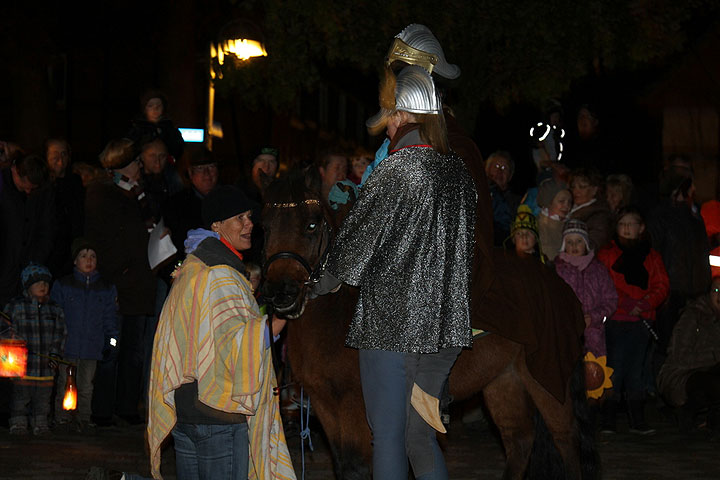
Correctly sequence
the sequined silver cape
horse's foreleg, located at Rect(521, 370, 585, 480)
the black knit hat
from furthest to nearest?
1. horse's foreleg, located at Rect(521, 370, 585, 480)
2. the black knit hat
3. the sequined silver cape

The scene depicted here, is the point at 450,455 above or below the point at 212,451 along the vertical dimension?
below

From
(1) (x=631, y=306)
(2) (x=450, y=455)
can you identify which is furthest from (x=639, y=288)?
(2) (x=450, y=455)

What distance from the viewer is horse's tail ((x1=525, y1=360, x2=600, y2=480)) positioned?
8.09 metres

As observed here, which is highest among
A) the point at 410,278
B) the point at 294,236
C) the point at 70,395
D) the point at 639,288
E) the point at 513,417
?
the point at 639,288

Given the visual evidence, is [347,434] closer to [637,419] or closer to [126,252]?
[126,252]

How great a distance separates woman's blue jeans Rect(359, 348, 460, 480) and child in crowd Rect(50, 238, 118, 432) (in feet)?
21.5

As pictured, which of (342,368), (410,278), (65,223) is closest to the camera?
(410,278)

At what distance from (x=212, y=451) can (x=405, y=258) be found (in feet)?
4.41

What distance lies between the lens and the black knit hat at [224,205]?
5801mm

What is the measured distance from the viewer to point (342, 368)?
6934 millimetres

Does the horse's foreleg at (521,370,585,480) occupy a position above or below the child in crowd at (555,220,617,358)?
below

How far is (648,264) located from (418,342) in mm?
7819

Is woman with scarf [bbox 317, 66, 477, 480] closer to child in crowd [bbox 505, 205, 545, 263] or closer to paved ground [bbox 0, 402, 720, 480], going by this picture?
paved ground [bbox 0, 402, 720, 480]

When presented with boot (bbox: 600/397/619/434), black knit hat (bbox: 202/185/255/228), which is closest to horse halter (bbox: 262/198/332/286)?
black knit hat (bbox: 202/185/255/228)
